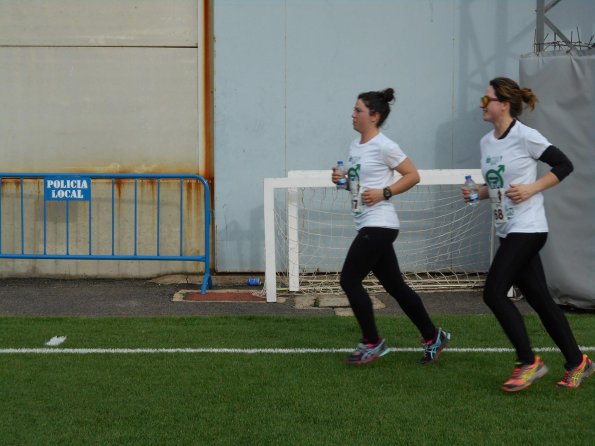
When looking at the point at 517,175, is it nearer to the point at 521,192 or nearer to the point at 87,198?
the point at 521,192

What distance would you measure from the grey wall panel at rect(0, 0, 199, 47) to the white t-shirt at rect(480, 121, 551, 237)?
20.9 ft

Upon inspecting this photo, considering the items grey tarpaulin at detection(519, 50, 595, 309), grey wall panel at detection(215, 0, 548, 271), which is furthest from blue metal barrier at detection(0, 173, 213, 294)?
grey tarpaulin at detection(519, 50, 595, 309)

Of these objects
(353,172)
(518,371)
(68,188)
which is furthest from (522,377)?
(68,188)

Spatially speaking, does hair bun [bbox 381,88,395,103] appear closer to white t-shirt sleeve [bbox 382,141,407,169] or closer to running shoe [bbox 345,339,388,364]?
white t-shirt sleeve [bbox 382,141,407,169]

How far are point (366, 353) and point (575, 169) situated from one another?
3.57 meters

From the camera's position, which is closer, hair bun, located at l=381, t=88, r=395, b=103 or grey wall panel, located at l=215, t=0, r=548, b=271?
hair bun, located at l=381, t=88, r=395, b=103

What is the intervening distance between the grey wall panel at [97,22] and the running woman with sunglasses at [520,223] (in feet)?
20.6

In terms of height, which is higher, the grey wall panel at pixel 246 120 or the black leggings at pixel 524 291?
Result: the grey wall panel at pixel 246 120

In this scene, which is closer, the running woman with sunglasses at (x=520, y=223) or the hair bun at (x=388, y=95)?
the running woman with sunglasses at (x=520, y=223)

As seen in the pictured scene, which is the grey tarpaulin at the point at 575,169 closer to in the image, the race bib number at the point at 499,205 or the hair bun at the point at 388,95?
the hair bun at the point at 388,95

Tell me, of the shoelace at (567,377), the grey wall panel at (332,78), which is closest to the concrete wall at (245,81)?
the grey wall panel at (332,78)

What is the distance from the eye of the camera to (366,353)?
21.6 ft

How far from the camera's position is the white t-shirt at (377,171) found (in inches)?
251

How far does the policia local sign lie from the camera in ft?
34.8
